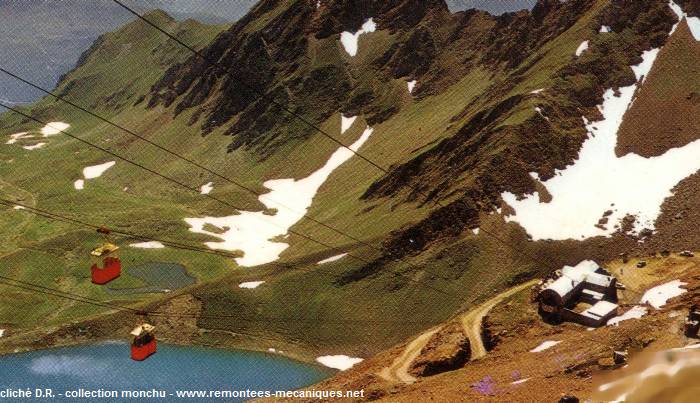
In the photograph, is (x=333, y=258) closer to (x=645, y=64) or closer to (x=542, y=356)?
(x=542, y=356)

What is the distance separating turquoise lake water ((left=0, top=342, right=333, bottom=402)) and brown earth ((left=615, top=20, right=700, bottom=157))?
211ft

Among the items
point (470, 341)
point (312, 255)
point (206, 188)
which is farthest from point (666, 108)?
point (206, 188)

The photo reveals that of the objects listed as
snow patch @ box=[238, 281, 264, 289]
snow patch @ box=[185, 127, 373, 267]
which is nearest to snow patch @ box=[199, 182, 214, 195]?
snow patch @ box=[185, 127, 373, 267]

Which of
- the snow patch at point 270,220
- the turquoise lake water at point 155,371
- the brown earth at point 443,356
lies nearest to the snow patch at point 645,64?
the snow patch at point 270,220

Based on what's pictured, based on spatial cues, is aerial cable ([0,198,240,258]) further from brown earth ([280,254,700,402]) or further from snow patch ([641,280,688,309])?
snow patch ([641,280,688,309])

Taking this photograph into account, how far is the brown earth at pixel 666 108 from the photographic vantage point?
103125 millimetres

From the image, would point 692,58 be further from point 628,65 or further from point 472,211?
point 472,211

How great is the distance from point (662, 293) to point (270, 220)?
97223 millimetres

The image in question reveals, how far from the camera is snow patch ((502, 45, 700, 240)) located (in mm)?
89938

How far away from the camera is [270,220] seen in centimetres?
15025

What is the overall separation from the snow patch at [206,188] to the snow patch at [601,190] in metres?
111

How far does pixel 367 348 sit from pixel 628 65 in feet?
248

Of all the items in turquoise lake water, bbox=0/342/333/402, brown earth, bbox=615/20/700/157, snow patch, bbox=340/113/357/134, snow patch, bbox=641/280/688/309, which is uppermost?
snow patch, bbox=340/113/357/134

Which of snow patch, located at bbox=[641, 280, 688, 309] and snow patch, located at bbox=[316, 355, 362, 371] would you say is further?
snow patch, located at bbox=[316, 355, 362, 371]
